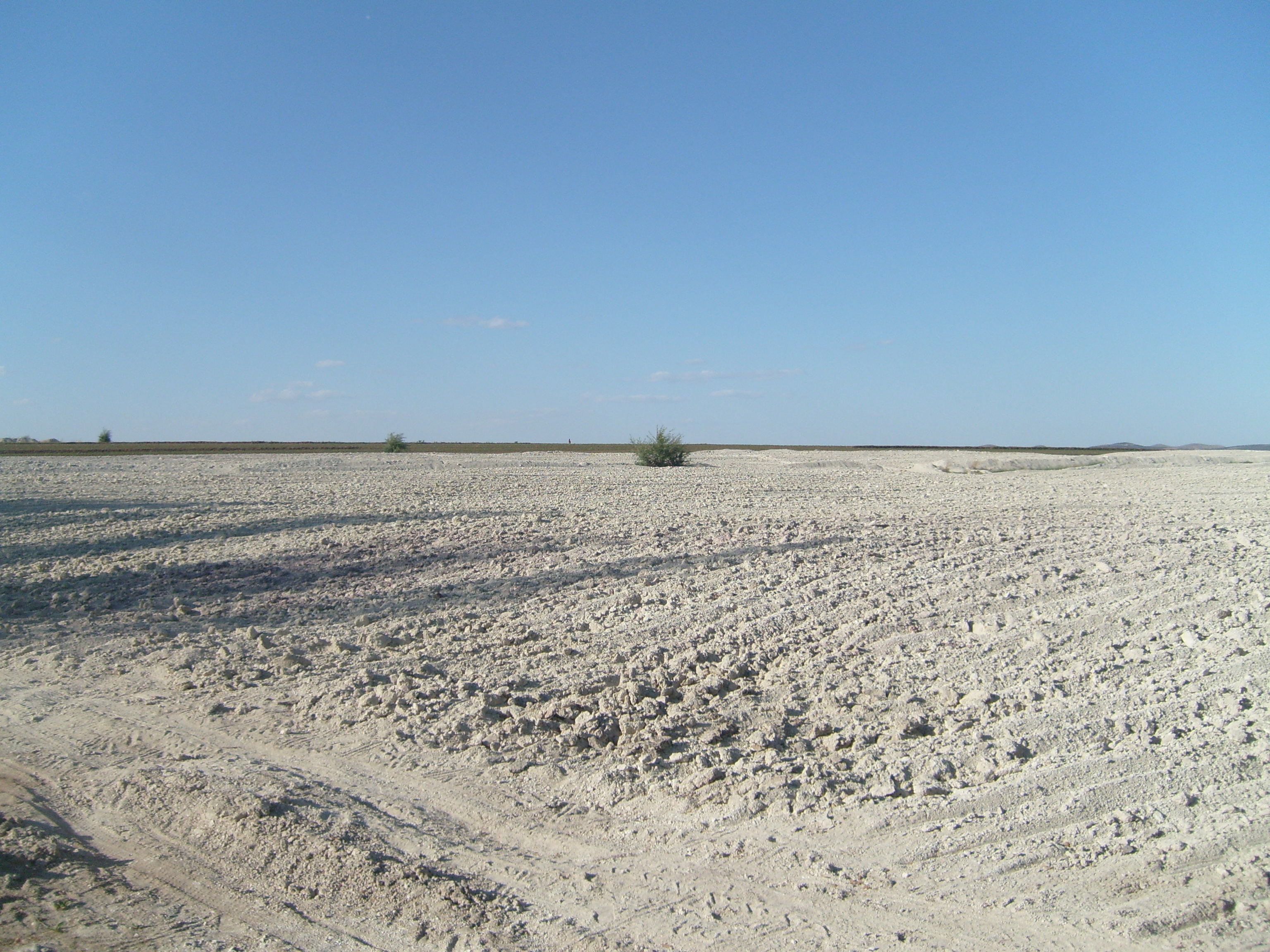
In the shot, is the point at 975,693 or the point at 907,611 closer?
the point at 975,693

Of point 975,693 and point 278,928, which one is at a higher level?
point 975,693

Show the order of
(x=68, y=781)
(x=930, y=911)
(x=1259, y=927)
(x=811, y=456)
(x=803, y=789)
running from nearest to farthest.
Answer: (x=1259, y=927) < (x=930, y=911) < (x=803, y=789) < (x=68, y=781) < (x=811, y=456)

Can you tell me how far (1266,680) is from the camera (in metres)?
5.05

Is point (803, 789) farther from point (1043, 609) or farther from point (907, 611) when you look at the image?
point (1043, 609)

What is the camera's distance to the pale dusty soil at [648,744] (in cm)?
326

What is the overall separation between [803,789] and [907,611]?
10.1 feet

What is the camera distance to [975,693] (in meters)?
5.24

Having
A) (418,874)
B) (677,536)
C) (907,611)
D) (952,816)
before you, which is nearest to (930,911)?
(952,816)

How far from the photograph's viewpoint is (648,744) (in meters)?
4.79

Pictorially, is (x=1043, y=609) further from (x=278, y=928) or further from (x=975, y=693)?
(x=278, y=928)

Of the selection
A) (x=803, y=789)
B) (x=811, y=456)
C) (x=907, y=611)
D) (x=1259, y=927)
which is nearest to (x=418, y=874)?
(x=803, y=789)

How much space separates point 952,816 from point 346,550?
8210mm

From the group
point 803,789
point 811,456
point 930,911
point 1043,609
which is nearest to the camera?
point 930,911

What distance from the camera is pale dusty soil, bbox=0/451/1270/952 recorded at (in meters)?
3.26
